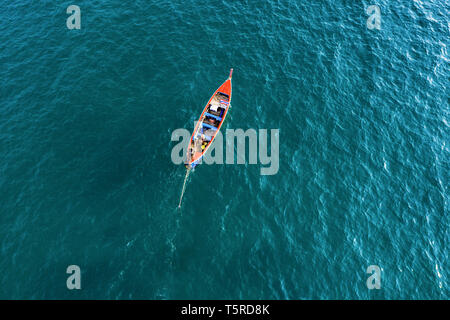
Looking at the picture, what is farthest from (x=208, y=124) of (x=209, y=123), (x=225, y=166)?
(x=225, y=166)

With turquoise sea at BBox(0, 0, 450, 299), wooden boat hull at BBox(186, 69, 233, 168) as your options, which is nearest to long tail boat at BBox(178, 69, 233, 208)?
wooden boat hull at BBox(186, 69, 233, 168)

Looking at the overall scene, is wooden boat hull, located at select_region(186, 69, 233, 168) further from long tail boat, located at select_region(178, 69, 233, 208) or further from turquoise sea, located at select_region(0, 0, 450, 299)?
turquoise sea, located at select_region(0, 0, 450, 299)

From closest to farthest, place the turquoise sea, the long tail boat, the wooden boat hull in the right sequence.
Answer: the turquoise sea → the long tail boat → the wooden boat hull

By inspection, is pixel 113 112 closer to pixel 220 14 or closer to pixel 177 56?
pixel 177 56

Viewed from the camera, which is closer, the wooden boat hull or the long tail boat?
the long tail boat

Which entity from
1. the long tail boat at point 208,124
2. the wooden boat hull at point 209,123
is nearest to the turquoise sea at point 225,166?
the long tail boat at point 208,124
